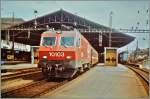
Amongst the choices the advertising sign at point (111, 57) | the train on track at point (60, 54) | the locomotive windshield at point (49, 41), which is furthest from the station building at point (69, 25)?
the train on track at point (60, 54)

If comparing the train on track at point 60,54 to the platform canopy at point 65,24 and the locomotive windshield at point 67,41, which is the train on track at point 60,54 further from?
the platform canopy at point 65,24

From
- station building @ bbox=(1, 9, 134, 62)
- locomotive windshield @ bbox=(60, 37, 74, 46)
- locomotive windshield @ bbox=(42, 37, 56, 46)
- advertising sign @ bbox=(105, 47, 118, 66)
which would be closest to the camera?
locomotive windshield @ bbox=(60, 37, 74, 46)

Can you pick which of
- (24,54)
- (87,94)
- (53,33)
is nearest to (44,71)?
(53,33)

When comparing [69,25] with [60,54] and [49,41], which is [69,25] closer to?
[49,41]

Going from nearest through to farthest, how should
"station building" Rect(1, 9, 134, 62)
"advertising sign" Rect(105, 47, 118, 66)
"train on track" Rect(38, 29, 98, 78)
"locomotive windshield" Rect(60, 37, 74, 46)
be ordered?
1. "train on track" Rect(38, 29, 98, 78)
2. "locomotive windshield" Rect(60, 37, 74, 46)
3. "advertising sign" Rect(105, 47, 118, 66)
4. "station building" Rect(1, 9, 134, 62)

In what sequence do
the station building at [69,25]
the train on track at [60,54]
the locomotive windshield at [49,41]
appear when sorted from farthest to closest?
the station building at [69,25] < the locomotive windshield at [49,41] < the train on track at [60,54]

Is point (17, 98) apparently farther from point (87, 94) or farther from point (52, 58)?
point (52, 58)

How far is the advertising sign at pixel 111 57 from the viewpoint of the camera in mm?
42875

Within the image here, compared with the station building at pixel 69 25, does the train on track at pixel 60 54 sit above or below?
below

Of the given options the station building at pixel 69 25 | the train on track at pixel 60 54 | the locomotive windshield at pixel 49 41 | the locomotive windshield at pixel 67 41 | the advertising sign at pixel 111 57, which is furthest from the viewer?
the station building at pixel 69 25

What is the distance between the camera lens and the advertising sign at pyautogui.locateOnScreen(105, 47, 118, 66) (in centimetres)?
4288

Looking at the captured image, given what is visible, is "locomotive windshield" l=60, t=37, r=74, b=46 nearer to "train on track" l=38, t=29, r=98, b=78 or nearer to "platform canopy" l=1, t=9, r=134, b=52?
"train on track" l=38, t=29, r=98, b=78

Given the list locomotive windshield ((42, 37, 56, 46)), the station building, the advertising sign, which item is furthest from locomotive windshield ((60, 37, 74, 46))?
the station building

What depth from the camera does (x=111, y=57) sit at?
42906 millimetres
